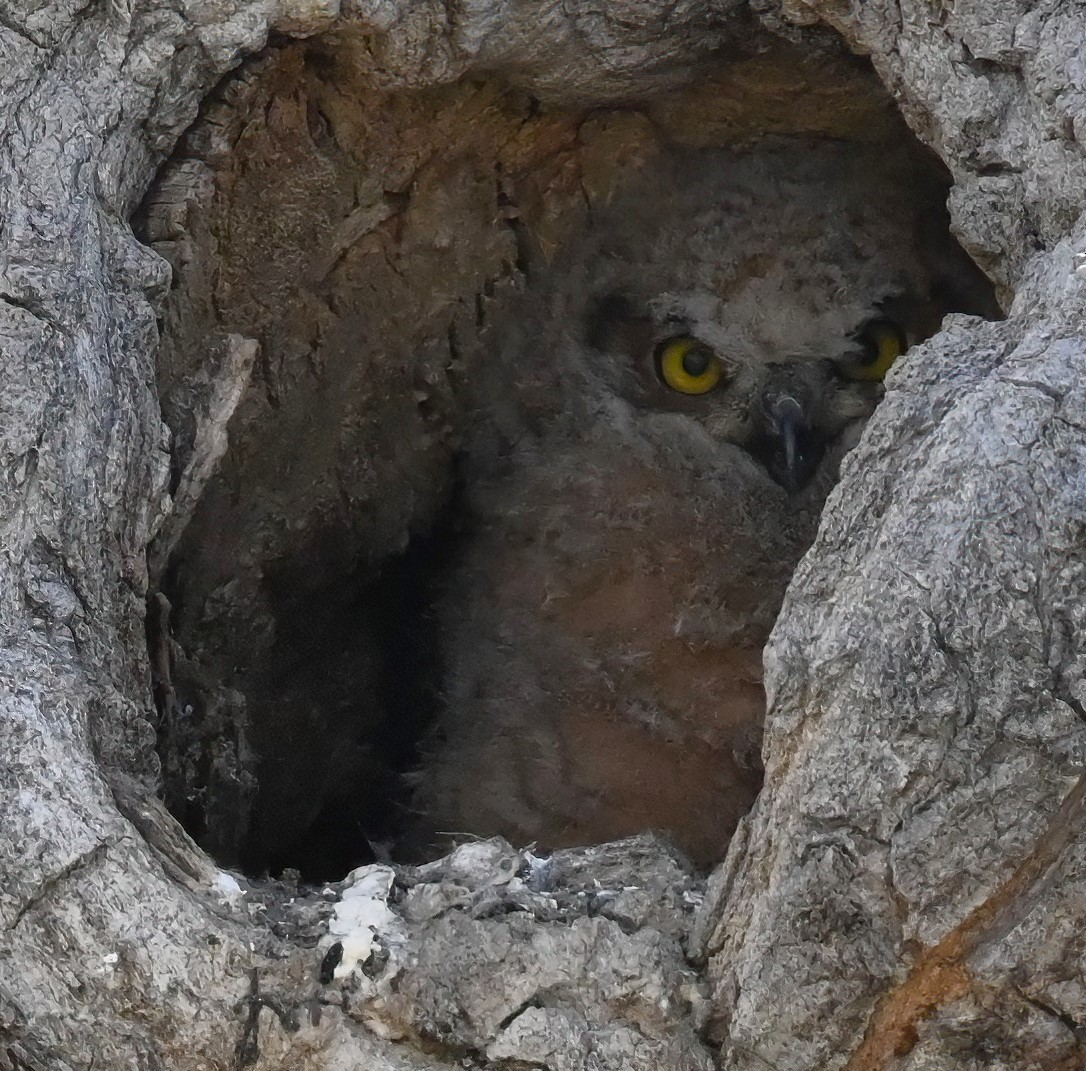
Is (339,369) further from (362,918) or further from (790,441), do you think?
(362,918)

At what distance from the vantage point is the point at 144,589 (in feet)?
5.98

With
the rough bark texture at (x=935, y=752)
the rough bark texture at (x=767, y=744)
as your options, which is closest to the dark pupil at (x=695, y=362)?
the rough bark texture at (x=767, y=744)

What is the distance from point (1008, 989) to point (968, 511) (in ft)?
1.51

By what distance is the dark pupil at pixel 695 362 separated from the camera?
2.65 metres

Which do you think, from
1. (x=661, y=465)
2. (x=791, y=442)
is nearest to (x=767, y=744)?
(x=791, y=442)

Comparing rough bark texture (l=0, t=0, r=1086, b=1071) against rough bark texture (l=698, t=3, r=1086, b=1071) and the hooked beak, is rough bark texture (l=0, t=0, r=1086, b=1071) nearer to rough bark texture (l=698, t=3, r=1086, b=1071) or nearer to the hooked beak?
rough bark texture (l=698, t=3, r=1086, b=1071)

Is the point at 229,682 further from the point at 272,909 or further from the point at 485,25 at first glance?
the point at 485,25

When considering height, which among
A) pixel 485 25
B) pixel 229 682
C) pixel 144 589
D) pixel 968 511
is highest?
pixel 485 25

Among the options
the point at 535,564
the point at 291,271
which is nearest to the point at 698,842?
the point at 535,564

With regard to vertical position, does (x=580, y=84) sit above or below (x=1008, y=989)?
above

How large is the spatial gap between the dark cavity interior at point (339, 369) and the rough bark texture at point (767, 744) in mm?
179

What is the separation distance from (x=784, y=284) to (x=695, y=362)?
0.21m

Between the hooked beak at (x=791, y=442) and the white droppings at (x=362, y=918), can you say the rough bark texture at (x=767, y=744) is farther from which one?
the hooked beak at (x=791, y=442)

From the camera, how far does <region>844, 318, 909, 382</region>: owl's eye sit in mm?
2592
